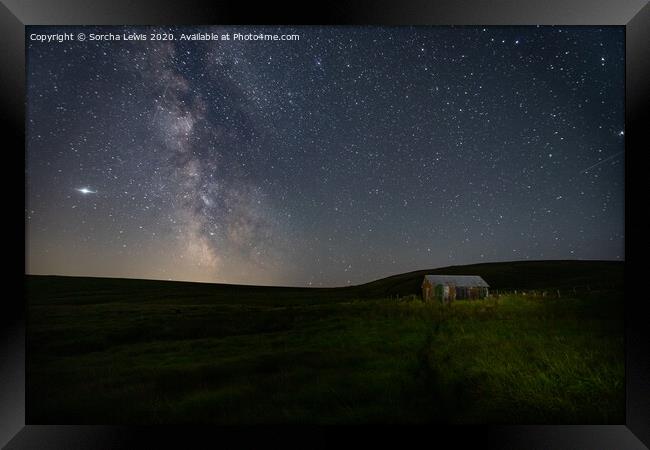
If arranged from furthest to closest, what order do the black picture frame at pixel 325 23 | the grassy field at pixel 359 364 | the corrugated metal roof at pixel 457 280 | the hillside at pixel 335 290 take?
1. the corrugated metal roof at pixel 457 280
2. the hillside at pixel 335 290
3. the grassy field at pixel 359 364
4. the black picture frame at pixel 325 23

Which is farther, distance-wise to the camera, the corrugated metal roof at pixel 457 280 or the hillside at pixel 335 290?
the corrugated metal roof at pixel 457 280

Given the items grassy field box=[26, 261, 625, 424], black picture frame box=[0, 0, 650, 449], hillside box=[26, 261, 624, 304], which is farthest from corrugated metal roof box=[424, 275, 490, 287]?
black picture frame box=[0, 0, 650, 449]

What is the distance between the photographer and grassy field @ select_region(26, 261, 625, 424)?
2.74 meters

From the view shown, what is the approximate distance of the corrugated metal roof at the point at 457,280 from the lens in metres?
4.09

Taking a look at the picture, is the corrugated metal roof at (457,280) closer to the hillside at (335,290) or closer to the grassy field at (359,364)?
the hillside at (335,290)

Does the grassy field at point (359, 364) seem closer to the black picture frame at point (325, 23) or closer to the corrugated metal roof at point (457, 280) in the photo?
the black picture frame at point (325, 23)

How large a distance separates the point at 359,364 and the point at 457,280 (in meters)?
2.00

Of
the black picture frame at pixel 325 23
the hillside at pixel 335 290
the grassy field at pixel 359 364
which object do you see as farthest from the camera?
the hillside at pixel 335 290

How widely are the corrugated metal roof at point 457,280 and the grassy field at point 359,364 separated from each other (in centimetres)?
33

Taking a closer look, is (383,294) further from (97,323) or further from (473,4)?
(97,323)

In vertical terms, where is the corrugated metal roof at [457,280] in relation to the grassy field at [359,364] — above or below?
above

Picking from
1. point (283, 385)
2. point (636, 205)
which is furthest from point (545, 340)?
point (283, 385)

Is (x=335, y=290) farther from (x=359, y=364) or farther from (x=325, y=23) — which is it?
→ (x=325, y=23)

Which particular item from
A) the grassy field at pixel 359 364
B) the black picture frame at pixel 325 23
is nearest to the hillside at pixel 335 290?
the grassy field at pixel 359 364
